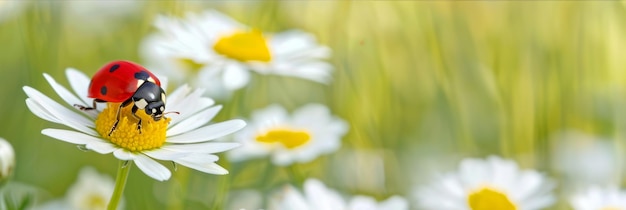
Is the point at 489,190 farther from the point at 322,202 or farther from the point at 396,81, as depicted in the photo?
the point at 396,81

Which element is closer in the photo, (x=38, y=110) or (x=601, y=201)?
(x=38, y=110)

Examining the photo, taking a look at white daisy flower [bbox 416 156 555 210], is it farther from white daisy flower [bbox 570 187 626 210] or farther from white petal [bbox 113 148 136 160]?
white petal [bbox 113 148 136 160]

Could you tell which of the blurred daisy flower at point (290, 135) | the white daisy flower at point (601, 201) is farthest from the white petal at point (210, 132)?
the white daisy flower at point (601, 201)

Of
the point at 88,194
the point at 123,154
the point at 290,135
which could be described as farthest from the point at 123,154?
the point at 290,135

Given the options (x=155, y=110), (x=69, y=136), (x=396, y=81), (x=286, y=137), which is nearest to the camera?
(x=69, y=136)

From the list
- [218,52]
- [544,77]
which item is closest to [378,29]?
[544,77]

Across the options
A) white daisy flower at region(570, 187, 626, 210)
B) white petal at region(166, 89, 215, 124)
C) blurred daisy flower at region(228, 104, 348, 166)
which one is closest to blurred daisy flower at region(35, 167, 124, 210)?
blurred daisy flower at region(228, 104, 348, 166)

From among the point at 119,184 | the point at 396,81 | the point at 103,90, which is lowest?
the point at 119,184
